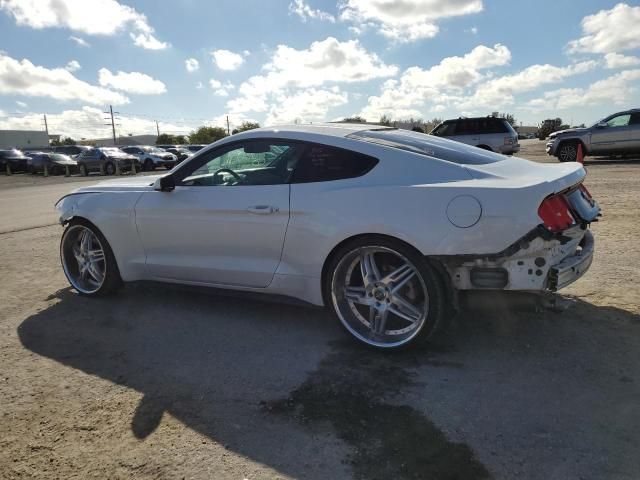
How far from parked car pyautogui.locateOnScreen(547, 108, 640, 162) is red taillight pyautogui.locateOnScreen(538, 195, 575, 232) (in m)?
15.5

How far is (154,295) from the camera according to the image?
478cm

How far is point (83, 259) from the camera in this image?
4.81m

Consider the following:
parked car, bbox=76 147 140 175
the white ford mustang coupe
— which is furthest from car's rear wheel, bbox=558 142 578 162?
parked car, bbox=76 147 140 175

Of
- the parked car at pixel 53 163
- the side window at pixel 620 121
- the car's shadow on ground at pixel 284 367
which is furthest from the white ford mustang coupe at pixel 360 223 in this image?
the parked car at pixel 53 163

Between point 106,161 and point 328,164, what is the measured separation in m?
29.1

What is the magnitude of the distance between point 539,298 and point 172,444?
2413 millimetres

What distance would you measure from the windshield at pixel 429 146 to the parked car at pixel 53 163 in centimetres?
3232

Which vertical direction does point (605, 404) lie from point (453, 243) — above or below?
below

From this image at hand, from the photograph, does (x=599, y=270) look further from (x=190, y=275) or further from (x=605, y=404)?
(x=190, y=275)

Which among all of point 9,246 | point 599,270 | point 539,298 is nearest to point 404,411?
point 539,298

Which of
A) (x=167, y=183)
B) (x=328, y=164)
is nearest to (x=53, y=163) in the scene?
(x=167, y=183)

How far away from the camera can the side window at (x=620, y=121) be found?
54.7 feet

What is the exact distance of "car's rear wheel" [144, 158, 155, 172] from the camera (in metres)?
30.7

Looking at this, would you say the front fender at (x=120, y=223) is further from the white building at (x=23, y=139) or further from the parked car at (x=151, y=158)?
the white building at (x=23, y=139)
